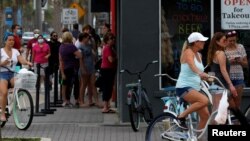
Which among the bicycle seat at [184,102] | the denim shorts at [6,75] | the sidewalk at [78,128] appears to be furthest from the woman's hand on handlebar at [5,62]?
the bicycle seat at [184,102]

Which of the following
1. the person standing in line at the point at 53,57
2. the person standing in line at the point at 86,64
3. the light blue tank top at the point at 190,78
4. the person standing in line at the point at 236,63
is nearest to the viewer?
the light blue tank top at the point at 190,78

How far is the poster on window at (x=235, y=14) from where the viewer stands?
14.3m

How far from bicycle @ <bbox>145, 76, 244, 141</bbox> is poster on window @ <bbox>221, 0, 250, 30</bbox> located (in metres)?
4.29

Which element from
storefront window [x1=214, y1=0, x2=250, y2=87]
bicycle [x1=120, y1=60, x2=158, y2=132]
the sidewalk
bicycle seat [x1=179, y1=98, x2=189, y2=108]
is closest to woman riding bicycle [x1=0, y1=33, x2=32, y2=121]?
the sidewalk

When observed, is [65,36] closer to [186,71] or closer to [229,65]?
[229,65]

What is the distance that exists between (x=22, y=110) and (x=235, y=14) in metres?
4.39

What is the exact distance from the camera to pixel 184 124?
1021 cm

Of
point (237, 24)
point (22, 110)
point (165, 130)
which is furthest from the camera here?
point (237, 24)

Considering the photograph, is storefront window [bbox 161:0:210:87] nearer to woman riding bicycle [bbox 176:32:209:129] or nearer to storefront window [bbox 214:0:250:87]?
storefront window [bbox 214:0:250:87]

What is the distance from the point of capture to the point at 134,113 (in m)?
13.0

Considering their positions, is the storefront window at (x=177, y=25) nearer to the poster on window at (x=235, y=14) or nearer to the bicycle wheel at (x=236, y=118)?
the poster on window at (x=235, y=14)

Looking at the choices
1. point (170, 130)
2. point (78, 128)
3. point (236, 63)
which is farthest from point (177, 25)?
point (170, 130)

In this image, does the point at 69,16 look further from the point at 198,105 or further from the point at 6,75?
the point at 198,105

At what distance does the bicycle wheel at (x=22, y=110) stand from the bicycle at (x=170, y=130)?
375cm
